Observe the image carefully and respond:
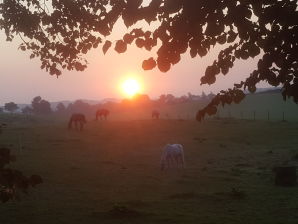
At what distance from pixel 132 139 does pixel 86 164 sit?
18.1 m

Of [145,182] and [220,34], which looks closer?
[220,34]

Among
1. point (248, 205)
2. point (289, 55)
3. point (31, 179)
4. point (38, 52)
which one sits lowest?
point (248, 205)

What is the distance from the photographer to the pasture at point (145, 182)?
14.6 metres

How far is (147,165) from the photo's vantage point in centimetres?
2798

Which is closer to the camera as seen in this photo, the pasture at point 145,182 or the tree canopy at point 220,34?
the tree canopy at point 220,34

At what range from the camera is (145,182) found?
69.6 ft

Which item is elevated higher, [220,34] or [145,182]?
[220,34]

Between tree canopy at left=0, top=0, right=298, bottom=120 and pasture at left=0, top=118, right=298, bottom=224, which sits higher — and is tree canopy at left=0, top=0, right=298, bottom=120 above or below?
above

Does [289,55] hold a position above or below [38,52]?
below

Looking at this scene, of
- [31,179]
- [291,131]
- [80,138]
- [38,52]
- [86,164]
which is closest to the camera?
[31,179]

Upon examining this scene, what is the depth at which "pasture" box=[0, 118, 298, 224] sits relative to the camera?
48.1ft

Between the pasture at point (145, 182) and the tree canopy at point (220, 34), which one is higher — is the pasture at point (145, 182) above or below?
below

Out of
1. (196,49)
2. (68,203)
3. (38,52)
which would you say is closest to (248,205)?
(68,203)

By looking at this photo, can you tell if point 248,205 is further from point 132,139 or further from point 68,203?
point 132,139
